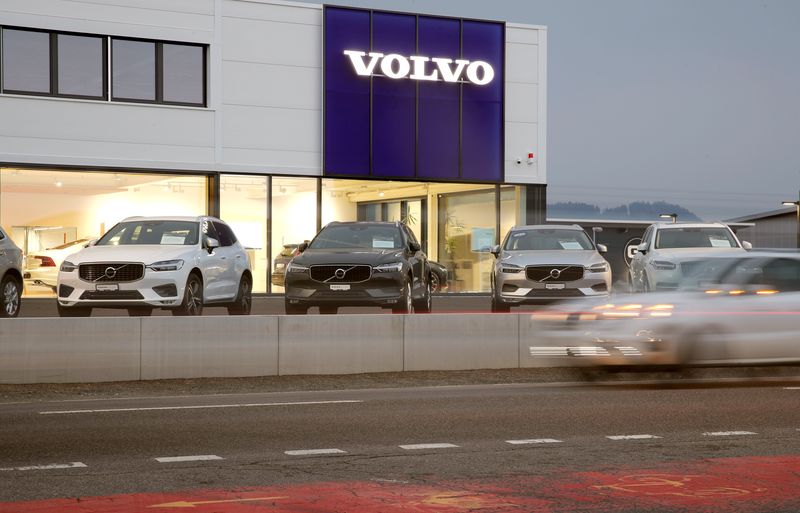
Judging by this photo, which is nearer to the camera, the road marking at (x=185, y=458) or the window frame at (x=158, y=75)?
the road marking at (x=185, y=458)

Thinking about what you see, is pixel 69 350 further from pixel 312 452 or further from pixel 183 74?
pixel 183 74

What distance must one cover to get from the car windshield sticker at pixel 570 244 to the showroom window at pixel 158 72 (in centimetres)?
1358

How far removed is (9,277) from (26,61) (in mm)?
12418

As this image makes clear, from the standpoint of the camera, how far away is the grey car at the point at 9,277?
19469mm

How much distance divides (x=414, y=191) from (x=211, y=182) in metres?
6.23

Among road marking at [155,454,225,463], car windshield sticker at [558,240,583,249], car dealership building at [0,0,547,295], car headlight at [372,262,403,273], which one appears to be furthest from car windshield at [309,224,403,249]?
road marking at [155,454,225,463]

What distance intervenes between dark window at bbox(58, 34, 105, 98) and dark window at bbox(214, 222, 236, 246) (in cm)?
1096

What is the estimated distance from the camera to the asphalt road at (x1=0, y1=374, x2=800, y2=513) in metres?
7.21

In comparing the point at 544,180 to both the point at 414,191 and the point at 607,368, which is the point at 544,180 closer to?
the point at 414,191

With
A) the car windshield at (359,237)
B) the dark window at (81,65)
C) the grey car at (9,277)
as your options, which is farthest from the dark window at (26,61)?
the car windshield at (359,237)

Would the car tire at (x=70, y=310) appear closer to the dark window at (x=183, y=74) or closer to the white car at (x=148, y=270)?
the white car at (x=148, y=270)

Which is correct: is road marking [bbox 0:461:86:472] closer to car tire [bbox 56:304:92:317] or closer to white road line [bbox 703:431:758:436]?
white road line [bbox 703:431:758:436]

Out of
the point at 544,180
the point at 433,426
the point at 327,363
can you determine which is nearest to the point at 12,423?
the point at 433,426

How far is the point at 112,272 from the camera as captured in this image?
1877cm
